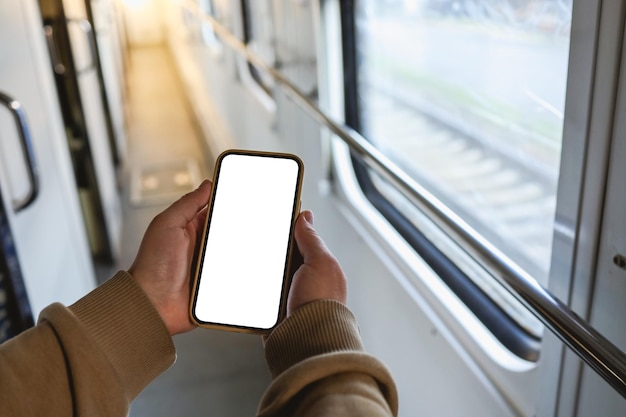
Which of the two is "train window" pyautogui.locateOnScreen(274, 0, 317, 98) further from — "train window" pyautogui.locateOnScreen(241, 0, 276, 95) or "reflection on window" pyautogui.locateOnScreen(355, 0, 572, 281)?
"train window" pyautogui.locateOnScreen(241, 0, 276, 95)

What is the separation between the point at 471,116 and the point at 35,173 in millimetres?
933

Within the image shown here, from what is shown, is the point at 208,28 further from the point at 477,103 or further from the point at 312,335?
the point at 312,335

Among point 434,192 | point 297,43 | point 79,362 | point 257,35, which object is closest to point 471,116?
point 434,192

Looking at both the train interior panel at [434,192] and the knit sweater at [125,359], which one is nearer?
the knit sweater at [125,359]

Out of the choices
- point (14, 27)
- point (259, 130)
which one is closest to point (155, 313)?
point (14, 27)

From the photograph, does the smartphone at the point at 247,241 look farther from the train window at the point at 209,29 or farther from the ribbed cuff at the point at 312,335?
the train window at the point at 209,29

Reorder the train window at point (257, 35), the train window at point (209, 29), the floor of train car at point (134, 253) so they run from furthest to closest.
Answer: the train window at point (209, 29), the train window at point (257, 35), the floor of train car at point (134, 253)

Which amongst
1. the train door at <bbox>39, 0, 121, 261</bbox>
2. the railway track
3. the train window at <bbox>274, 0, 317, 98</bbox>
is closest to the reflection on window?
the railway track

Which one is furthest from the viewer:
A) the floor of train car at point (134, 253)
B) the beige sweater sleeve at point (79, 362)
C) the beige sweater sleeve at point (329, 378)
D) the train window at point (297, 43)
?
the train window at point (297, 43)

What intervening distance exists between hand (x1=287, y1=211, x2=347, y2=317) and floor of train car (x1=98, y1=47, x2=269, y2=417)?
0.12m

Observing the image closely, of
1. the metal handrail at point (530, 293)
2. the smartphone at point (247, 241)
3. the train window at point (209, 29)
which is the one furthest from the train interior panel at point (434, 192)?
the train window at point (209, 29)

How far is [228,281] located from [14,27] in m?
1.14

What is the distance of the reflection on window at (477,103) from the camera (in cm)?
97

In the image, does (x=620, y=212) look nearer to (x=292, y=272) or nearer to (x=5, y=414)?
(x=292, y=272)
